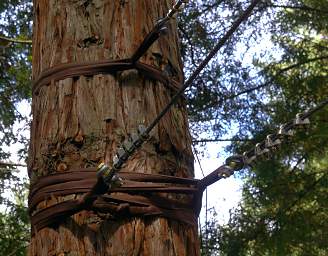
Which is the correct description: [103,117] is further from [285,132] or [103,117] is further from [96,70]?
[285,132]

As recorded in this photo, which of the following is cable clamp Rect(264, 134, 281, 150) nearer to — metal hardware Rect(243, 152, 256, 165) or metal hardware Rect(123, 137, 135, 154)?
metal hardware Rect(243, 152, 256, 165)

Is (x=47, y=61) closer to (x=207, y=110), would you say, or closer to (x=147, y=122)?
(x=147, y=122)

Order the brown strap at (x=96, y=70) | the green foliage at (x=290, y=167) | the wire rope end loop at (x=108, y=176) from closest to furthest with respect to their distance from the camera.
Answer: the wire rope end loop at (x=108, y=176) → the brown strap at (x=96, y=70) → the green foliage at (x=290, y=167)

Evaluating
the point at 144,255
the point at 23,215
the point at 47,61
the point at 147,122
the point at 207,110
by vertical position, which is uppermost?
the point at 207,110

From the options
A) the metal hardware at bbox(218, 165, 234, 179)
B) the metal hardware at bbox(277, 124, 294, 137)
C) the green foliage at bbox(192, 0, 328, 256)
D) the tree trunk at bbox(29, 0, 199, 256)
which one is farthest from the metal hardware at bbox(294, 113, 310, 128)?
the green foliage at bbox(192, 0, 328, 256)

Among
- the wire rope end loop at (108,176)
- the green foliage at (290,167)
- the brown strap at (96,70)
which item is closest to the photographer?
the wire rope end loop at (108,176)

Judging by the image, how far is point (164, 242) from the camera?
46.3 inches

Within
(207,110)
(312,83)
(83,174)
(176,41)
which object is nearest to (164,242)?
(83,174)

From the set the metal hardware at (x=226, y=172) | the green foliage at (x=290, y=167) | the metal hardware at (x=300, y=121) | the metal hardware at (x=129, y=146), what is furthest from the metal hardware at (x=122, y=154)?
the green foliage at (x=290, y=167)

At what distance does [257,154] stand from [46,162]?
0.40 metres

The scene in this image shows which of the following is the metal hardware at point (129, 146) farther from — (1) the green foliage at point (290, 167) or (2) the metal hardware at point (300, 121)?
(1) the green foliage at point (290, 167)

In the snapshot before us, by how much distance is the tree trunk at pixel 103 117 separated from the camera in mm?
1161

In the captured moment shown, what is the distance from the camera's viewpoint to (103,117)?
1.25 meters

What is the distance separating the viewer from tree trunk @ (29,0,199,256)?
1161 mm
